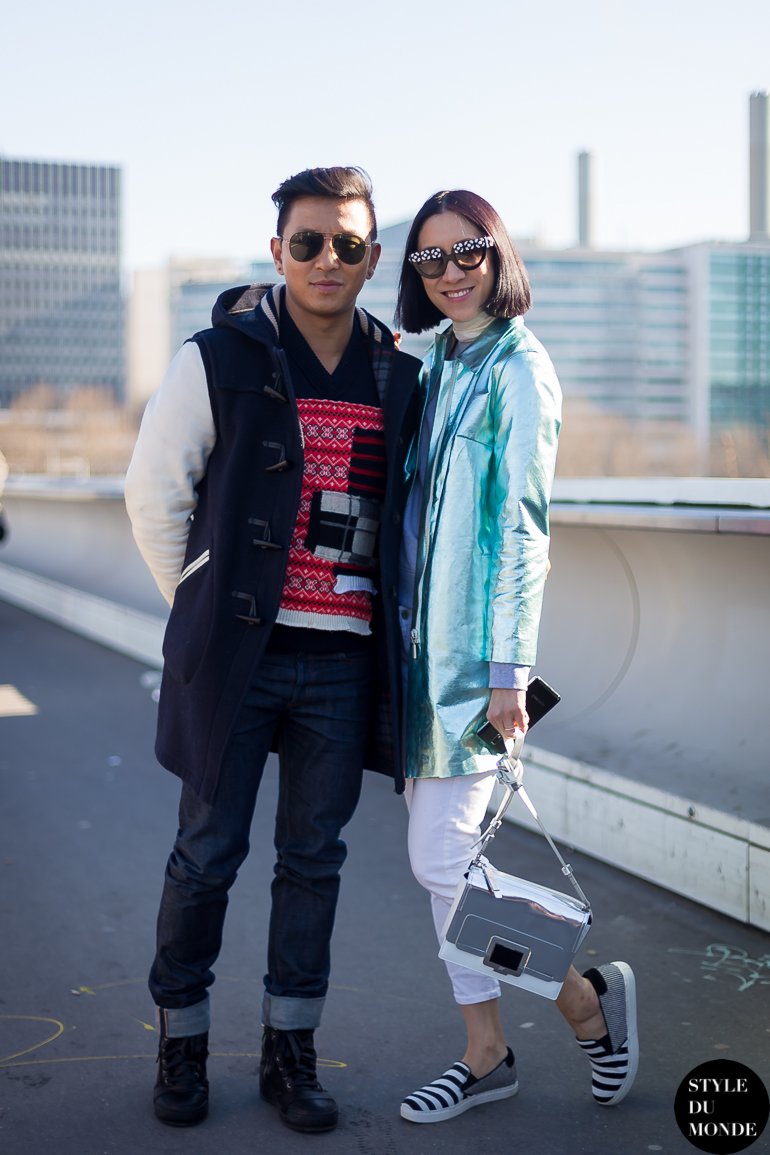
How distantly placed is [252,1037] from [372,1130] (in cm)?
64

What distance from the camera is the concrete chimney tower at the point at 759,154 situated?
147500mm

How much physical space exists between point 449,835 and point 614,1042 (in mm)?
659

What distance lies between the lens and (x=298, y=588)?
3.13 metres

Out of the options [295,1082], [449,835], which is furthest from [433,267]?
[295,1082]

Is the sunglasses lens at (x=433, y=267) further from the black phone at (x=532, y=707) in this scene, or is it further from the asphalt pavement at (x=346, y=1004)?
the asphalt pavement at (x=346, y=1004)

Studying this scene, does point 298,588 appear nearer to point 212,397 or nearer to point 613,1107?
point 212,397

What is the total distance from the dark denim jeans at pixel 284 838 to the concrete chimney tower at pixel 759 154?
156564 mm

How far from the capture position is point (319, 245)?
3158 mm

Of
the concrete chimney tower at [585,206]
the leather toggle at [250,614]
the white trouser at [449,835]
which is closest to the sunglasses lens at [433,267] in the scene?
the leather toggle at [250,614]

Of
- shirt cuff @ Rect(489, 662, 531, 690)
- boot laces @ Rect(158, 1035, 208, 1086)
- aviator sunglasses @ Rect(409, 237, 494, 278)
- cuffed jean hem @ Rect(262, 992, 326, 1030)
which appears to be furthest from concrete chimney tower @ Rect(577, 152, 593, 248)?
boot laces @ Rect(158, 1035, 208, 1086)

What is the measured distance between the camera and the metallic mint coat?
3037 mm

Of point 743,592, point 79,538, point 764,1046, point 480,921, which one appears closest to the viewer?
point 480,921

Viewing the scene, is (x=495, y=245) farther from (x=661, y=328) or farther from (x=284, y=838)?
(x=661, y=328)

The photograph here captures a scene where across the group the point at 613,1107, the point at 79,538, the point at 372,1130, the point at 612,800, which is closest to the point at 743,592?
the point at 612,800
